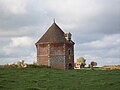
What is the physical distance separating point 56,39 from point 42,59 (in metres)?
4.85

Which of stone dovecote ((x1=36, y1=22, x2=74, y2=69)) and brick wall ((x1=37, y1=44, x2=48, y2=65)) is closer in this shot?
stone dovecote ((x1=36, y1=22, x2=74, y2=69))

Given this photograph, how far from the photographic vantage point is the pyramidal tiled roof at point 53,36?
54375 millimetres

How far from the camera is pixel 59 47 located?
54.3m

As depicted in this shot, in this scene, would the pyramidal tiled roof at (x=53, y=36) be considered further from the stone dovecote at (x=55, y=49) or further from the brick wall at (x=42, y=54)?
the brick wall at (x=42, y=54)

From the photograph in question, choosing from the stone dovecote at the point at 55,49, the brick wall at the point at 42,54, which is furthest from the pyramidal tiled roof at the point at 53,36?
the brick wall at the point at 42,54

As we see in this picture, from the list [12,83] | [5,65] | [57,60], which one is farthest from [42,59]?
[12,83]

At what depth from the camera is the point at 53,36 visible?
54.9 metres

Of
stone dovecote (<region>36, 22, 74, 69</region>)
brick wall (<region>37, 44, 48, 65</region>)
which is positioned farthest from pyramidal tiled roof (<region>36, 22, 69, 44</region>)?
brick wall (<region>37, 44, 48, 65</region>)

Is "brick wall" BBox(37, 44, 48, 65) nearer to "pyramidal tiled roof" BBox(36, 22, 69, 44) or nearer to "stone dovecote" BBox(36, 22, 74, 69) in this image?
"stone dovecote" BBox(36, 22, 74, 69)

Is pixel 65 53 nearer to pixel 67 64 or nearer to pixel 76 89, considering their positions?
pixel 67 64

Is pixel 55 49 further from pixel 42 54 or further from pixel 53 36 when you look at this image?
pixel 42 54

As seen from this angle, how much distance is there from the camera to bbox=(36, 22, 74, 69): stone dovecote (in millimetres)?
53750

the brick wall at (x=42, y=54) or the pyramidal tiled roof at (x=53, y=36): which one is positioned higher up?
the pyramidal tiled roof at (x=53, y=36)

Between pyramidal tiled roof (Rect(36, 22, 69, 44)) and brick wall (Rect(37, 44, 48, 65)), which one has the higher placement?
pyramidal tiled roof (Rect(36, 22, 69, 44))
